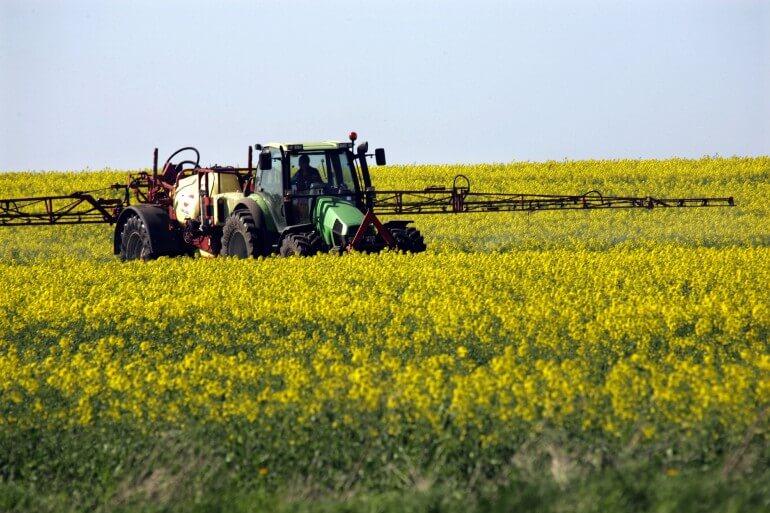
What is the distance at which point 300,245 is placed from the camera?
18.8 metres

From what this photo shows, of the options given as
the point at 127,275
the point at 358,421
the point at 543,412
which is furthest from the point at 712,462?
the point at 127,275

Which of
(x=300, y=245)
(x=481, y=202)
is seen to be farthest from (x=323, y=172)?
(x=481, y=202)

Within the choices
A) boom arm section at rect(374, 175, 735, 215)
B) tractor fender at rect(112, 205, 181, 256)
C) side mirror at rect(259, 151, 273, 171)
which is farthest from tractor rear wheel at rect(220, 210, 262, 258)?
boom arm section at rect(374, 175, 735, 215)

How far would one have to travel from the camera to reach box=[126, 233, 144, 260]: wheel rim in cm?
2295

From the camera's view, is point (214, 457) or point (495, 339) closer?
point (214, 457)

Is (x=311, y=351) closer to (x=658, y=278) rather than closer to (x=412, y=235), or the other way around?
(x=658, y=278)

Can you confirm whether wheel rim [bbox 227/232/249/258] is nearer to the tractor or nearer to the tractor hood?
the tractor

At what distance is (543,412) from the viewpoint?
8.99 metres

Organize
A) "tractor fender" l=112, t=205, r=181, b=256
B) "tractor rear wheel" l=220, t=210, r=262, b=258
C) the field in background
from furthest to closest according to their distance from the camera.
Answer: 1. "tractor fender" l=112, t=205, r=181, b=256
2. "tractor rear wheel" l=220, t=210, r=262, b=258
3. the field in background

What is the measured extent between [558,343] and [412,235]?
8518 mm

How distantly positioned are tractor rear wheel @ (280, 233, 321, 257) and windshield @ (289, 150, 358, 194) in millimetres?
777

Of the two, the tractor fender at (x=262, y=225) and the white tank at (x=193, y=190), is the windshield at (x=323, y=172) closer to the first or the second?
the tractor fender at (x=262, y=225)

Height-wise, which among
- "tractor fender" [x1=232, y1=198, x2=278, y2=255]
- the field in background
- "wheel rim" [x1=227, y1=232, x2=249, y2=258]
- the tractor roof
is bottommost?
the field in background

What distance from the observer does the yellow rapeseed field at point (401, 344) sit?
913 centimetres
